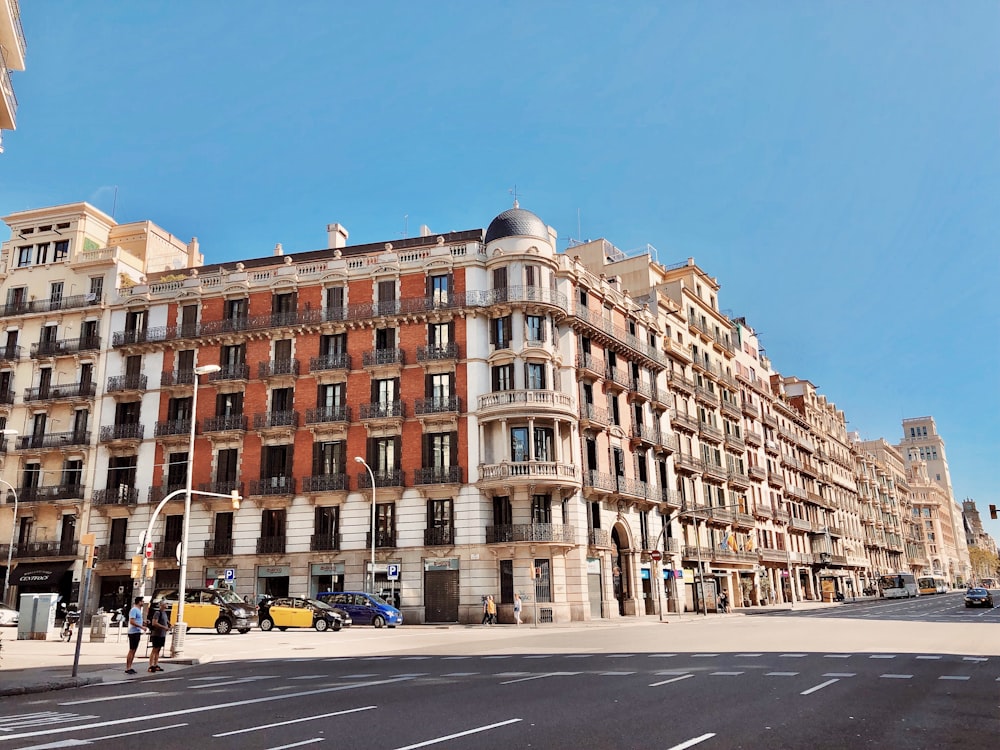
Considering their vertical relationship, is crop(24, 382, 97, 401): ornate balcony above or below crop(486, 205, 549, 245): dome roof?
below

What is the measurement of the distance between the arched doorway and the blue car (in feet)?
46.8

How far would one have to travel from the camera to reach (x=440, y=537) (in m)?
41.6

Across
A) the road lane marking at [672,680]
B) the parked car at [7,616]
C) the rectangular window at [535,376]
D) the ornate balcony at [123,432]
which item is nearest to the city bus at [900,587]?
the rectangular window at [535,376]

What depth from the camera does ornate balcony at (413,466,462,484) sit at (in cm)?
4178

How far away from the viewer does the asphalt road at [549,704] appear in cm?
928

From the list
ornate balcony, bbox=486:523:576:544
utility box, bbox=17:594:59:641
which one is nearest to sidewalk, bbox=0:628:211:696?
utility box, bbox=17:594:59:641

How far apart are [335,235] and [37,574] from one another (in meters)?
27.6

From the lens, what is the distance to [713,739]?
8.95m

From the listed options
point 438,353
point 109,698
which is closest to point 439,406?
point 438,353

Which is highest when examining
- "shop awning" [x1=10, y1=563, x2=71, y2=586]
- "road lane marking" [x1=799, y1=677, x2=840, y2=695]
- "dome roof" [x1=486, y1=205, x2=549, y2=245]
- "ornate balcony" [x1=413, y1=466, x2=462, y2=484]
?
"dome roof" [x1=486, y1=205, x2=549, y2=245]

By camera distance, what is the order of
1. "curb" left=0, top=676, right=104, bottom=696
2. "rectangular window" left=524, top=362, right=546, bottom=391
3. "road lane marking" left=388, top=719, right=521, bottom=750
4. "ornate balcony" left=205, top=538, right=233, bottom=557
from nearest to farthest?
1. "road lane marking" left=388, top=719, right=521, bottom=750
2. "curb" left=0, top=676, right=104, bottom=696
3. "rectangular window" left=524, top=362, right=546, bottom=391
4. "ornate balcony" left=205, top=538, right=233, bottom=557

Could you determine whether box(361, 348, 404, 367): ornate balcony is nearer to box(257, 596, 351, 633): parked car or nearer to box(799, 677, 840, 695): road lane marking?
box(257, 596, 351, 633): parked car

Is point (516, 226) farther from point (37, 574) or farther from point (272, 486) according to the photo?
point (37, 574)

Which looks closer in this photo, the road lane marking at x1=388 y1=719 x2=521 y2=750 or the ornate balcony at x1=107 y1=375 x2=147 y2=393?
the road lane marking at x1=388 y1=719 x2=521 y2=750
